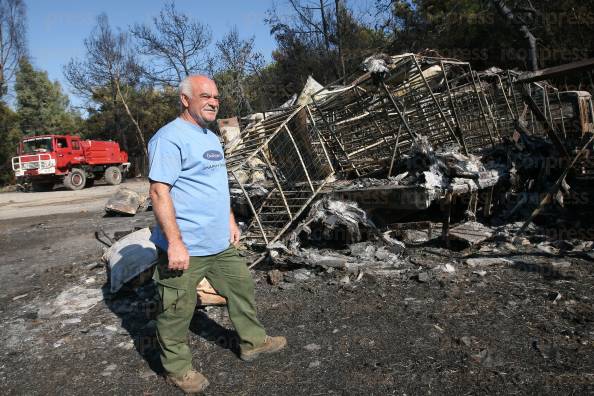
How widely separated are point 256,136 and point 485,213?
3.22 m

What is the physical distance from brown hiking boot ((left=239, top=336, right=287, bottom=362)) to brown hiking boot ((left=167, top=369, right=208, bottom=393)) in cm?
34

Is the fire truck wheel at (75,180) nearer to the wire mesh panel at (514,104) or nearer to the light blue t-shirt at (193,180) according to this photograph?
the wire mesh panel at (514,104)

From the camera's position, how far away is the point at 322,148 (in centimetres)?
626

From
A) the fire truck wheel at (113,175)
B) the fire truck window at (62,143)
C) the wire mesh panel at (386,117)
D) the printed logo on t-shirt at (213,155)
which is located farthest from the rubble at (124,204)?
the fire truck wheel at (113,175)

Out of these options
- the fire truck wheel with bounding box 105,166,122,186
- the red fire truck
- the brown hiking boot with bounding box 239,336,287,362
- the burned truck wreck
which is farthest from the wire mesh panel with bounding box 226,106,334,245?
the fire truck wheel with bounding box 105,166,122,186

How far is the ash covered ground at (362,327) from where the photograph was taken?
2471 mm

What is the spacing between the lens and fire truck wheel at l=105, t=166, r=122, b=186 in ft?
65.0

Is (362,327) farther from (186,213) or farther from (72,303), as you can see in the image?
(72,303)

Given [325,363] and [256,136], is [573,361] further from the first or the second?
[256,136]

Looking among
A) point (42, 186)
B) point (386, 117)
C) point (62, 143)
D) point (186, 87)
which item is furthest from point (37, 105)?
point (186, 87)

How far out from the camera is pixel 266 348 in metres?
2.81

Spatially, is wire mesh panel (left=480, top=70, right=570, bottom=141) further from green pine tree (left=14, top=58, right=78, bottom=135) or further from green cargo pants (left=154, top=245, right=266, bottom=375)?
green pine tree (left=14, top=58, right=78, bottom=135)

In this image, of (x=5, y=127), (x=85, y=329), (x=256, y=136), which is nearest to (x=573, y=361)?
(x=85, y=329)

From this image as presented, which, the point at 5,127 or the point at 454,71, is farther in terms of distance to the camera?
the point at 5,127
